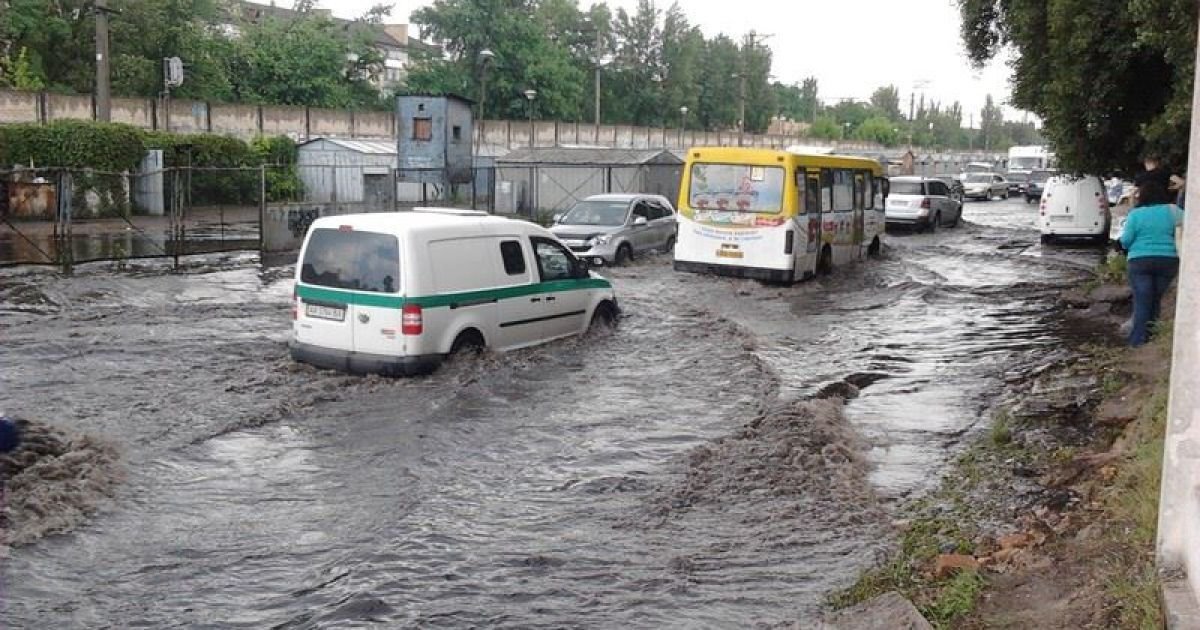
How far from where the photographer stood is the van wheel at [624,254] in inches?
885

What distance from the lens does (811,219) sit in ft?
65.6

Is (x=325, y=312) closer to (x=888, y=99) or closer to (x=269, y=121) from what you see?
(x=269, y=121)

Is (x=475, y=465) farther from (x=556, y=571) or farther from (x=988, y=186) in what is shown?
(x=988, y=186)

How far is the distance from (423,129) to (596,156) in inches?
241

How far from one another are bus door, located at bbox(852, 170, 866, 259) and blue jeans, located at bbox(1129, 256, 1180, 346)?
1109 centimetres

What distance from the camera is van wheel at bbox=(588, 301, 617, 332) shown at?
13961 mm

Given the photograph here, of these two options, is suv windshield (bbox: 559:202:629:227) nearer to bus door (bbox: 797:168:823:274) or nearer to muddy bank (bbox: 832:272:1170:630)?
bus door (bbox: 797:168:823:274)

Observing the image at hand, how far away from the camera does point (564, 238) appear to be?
2242 centimetres

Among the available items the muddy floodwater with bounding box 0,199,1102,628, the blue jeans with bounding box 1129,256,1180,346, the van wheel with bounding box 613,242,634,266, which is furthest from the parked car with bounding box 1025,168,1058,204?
the blue jeans with bounding box 1129,256,1180,346

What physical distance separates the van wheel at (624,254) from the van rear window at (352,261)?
1141 centimetres

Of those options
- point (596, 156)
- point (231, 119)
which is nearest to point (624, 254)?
point (596, 156)

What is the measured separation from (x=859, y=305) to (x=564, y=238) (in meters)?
6.46

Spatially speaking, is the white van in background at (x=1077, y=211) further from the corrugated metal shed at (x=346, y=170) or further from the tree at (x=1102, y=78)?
the corrugated metal shed at (x=346, y=170)

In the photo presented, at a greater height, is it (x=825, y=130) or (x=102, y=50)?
(x=825, y=130)
